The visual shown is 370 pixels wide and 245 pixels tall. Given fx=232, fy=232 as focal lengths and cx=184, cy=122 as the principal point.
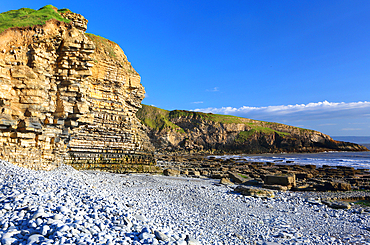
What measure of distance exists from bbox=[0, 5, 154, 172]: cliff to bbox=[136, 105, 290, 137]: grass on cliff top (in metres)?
66.3

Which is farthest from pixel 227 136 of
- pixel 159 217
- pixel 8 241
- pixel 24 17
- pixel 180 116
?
pixel 8 241

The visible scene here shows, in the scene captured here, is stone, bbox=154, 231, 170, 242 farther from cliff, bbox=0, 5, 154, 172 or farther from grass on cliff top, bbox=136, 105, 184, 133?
grass on cliff top, bbox=136, 105, 184, 133

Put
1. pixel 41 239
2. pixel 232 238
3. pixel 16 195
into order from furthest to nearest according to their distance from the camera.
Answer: pixel 232 238 → pixel 16 195 → pixel 41 239

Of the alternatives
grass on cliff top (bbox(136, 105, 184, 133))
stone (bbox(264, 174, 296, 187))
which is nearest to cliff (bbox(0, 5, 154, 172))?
stone (bbox(264, 174, 296, 187))

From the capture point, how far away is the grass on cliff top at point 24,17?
1241cm

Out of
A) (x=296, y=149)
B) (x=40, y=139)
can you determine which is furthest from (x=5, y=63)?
(x=296, y=149)

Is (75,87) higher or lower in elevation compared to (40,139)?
higher

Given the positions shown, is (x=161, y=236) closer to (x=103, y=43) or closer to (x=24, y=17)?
(x=24, y=17)

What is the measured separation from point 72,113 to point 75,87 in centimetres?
160

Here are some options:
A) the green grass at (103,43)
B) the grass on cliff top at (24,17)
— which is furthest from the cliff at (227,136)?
the grass on cliff top at (24,17)

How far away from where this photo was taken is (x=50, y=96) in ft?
43.3

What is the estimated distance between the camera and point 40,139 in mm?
12406

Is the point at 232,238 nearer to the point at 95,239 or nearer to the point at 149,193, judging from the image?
the point at 95,239

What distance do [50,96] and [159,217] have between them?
10015 millimetres
